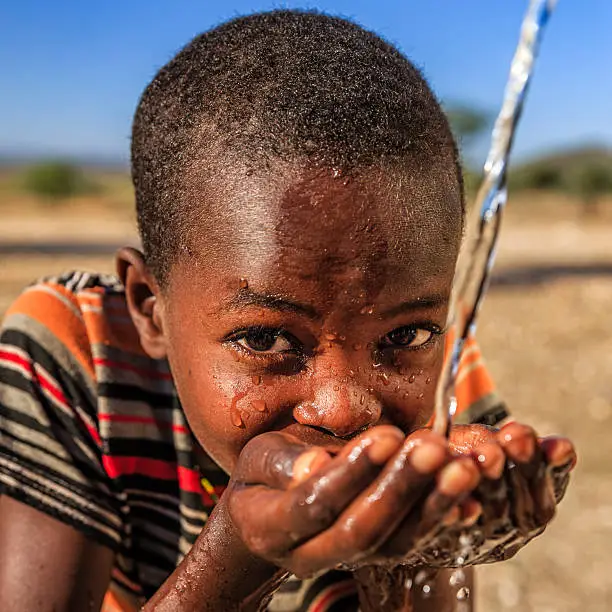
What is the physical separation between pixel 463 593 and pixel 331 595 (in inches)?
11.0

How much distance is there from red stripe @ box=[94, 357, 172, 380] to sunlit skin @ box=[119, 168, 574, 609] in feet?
0.87

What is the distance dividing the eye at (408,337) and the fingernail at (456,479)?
0.45m

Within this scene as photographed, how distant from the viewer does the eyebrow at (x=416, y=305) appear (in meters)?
1.33

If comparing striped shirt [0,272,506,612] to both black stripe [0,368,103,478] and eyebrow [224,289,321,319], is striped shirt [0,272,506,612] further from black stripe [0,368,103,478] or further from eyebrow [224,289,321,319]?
eyebrow [224,289,321,319]

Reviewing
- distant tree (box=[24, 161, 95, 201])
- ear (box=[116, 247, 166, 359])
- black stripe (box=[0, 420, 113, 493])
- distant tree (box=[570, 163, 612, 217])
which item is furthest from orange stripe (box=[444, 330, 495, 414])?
distant tree (box=[24, 161, 95, 201])

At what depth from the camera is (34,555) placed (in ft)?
5.27

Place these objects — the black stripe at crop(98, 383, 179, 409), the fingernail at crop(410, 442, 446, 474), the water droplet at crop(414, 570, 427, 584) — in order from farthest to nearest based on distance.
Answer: the black stripe at crop(98, 383, 179, 409) < the water droplet at crop(414, 570, 427, 584) < the fingernail at crop(410, 442, 446, 474)

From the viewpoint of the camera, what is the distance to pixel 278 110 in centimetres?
140

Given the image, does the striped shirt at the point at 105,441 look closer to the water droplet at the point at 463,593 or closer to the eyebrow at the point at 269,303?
the water droplet at the point at 463,593

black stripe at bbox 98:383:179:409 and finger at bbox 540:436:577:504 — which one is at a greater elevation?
finger at bbox 540:436:577:504

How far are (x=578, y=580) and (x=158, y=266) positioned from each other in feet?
6.61

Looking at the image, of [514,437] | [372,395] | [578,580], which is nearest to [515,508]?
[514,437]

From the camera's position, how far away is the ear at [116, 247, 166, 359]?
1.67 m

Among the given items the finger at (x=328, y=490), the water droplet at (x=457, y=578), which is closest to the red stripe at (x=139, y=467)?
the water droplet at (x=457, y=578)
